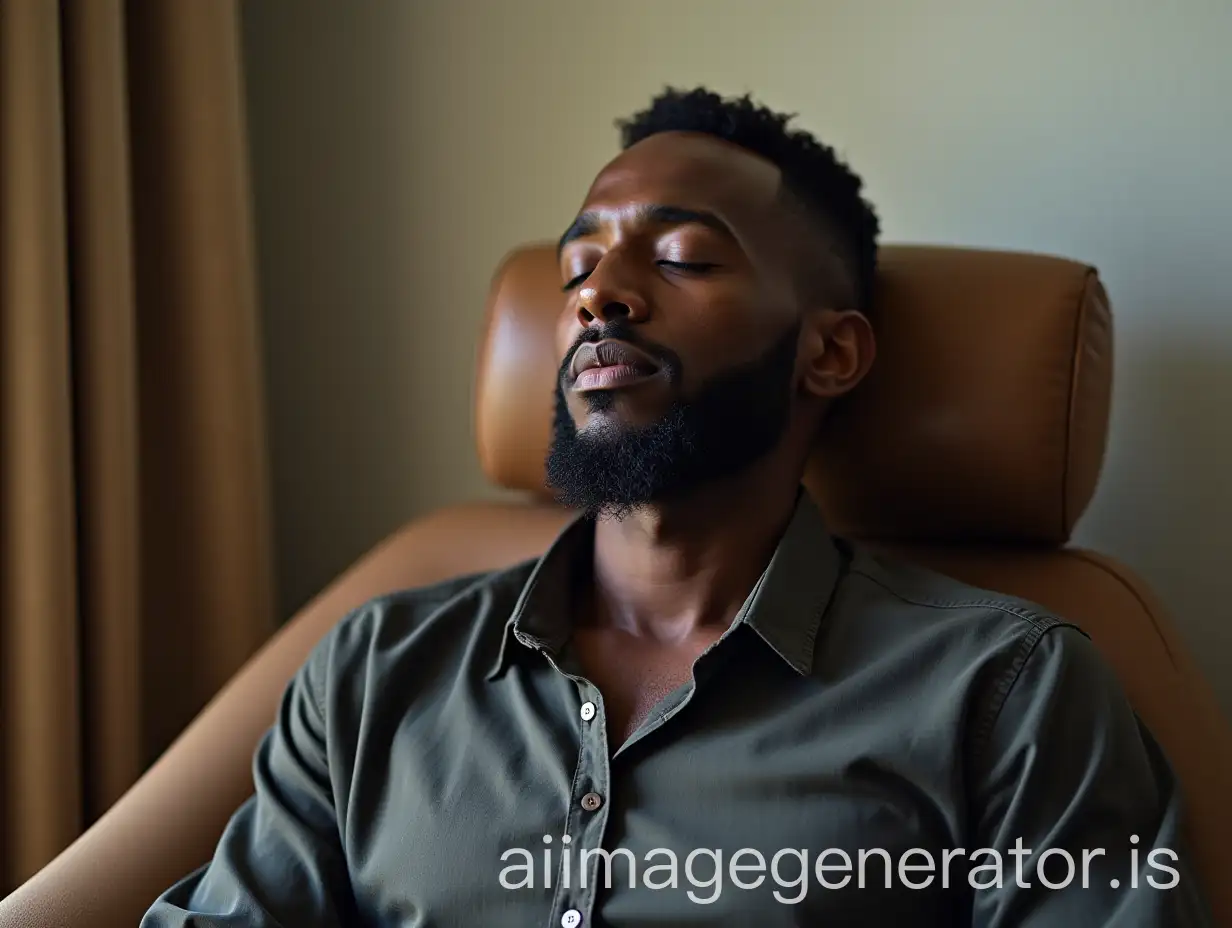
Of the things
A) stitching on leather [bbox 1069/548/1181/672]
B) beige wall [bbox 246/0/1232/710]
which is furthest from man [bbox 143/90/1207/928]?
beige wall [bbox 246/0/1232/710]

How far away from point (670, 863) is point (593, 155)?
106cm

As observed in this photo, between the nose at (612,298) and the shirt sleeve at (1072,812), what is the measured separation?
454mm

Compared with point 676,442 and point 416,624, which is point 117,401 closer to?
point 416,624

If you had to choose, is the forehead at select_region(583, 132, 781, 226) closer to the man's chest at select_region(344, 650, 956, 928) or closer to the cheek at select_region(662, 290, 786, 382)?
the cheek at select_region(662, 290, 786, 382)

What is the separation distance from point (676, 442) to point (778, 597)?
17 cm

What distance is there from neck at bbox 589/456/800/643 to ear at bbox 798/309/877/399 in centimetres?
10

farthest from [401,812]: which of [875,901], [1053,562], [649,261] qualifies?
[1053,562]

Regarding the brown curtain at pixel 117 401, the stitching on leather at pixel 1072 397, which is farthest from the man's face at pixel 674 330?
the brown curtain at pixel 117 401

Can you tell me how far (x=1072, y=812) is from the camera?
34.7 inches

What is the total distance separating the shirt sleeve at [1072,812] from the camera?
0.86 meters

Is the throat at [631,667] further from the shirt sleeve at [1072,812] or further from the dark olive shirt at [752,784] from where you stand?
the shirt sleeve at [1072,812]

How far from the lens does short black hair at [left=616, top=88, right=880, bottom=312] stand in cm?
124

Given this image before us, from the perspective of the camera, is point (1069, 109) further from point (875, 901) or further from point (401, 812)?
point (401, 812)

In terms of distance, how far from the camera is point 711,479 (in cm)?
111
